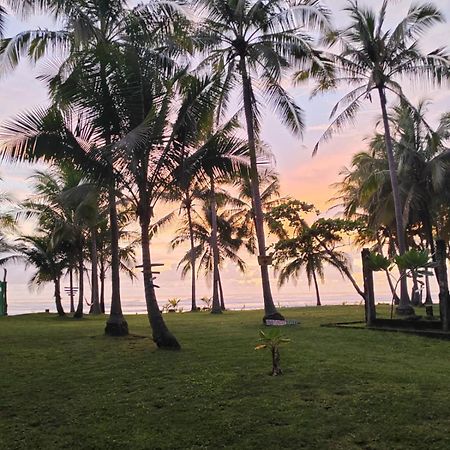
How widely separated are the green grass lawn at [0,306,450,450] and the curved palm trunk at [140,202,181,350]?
0.37 m

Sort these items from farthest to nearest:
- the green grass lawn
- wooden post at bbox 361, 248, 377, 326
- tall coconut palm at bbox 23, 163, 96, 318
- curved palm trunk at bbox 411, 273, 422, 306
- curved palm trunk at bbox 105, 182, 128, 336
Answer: curved palm trunk at bbox 411, 273, 422, 306
tall coconut palm at bbox 23, 163, 96, 318
wooden post at bbox 361, 248, 377, 326
curved palm trunk at bbox 105, 182, 128, 336
the green grass lawn

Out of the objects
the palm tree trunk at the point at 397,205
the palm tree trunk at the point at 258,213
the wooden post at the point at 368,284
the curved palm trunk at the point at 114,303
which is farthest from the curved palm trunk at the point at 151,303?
the palm tree trunk at the point at 397,205

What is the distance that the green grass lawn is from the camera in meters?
5.60

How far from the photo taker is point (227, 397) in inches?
274

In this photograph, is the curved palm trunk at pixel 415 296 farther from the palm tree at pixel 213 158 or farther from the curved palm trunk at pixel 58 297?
the curved palm trunk at pixel 58 297

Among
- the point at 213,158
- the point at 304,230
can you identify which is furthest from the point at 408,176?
the point at 213,158

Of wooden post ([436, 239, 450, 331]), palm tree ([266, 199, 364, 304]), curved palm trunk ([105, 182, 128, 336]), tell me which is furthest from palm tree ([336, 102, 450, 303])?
curved palm trunk ([105, 182, 128, 336])

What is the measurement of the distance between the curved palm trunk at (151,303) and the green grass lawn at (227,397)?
0.37 m

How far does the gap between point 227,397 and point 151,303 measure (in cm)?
449

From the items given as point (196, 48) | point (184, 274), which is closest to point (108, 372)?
point (196, 48)

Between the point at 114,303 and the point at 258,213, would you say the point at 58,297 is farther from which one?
the point at 258,213

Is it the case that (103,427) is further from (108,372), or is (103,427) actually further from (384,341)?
(384,341)

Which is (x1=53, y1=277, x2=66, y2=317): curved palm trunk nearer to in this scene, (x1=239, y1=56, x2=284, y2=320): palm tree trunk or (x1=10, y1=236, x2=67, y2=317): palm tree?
(x1=10, y1=236, x2=67, y2=317): palm tree

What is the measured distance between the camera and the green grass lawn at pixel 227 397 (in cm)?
560
